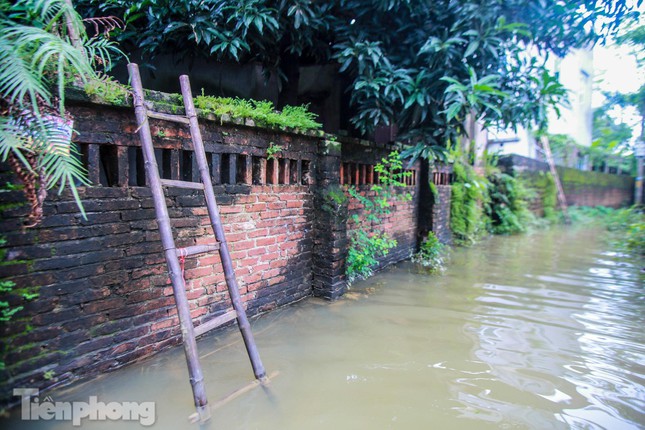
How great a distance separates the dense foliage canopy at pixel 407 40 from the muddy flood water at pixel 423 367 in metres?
2.23

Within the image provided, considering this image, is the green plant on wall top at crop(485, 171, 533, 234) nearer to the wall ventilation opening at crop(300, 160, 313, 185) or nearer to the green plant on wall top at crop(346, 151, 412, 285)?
the green plant on wall top at crop(346, 151, 412, 285)

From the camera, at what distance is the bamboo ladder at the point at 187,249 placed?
A: 2.00 m

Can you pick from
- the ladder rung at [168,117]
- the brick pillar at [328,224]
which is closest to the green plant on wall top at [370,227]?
the brick pillar at [328,224]

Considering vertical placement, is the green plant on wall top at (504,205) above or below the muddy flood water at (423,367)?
above

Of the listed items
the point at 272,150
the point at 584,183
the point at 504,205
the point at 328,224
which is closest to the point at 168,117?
the point at 272,150

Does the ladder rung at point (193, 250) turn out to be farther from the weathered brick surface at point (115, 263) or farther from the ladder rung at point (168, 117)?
the ladder rung at point (168, 117)

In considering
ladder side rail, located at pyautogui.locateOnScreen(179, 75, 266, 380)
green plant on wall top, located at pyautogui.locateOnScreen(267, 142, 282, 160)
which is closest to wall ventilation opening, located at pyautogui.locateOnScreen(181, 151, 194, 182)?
ladder side rail, located at pyautogui.locateOnScreen(179, 75, 266, 380)

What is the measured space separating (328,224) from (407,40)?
2.60 meters

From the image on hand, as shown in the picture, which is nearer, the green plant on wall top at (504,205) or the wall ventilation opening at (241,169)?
the wall ventilation opening at (241,169)

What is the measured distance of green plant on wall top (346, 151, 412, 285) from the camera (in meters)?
4.43

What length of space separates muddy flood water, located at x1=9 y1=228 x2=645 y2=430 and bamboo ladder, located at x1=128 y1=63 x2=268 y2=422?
0.78 ft

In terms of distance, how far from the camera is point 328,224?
158 inches

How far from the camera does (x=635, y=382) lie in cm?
254

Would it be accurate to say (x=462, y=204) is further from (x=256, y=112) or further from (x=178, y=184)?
(x=178, y=184)
